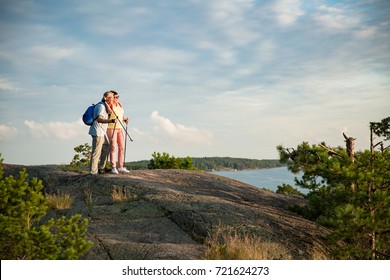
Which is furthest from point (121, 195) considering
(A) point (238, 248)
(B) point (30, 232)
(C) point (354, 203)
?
(C) point (354, 203)

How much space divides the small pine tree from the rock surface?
1.25m

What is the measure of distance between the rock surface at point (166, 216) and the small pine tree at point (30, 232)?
125 cm

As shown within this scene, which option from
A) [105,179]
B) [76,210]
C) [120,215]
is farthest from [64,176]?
[120,215]

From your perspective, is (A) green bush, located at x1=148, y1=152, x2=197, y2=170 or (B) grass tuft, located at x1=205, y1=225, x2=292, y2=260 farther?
(A) green bush, located at x1=148, y1=152, x2=197, y2=170

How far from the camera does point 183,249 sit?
7.66 m

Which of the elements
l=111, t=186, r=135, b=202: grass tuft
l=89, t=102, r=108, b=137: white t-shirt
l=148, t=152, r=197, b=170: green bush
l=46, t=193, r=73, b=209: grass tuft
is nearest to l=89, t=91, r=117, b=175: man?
l=89, t=102, r=108, b=137: white t-shirt

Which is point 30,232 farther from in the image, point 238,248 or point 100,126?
point 100,126

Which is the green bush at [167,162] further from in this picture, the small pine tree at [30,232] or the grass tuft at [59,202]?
the small pine tree at [30,232]

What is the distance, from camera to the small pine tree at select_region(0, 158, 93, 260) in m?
6.01

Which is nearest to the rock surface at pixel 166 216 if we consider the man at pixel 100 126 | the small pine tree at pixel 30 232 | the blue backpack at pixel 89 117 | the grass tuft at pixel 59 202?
the grass tuft at pixel 59 202

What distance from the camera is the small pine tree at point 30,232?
6.01m

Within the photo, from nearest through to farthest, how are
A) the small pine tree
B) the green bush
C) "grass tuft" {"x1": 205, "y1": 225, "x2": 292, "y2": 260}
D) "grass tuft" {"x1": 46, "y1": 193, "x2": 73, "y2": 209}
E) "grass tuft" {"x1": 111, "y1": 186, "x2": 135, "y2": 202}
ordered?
the small pine tree < "grass tuft" {"x1": 205, "y1": 225, "x2": 292, "y2": 260} < "grass tuft" {"x1": 46, "y1": 193, "x2": 73, "y2": 209} < "grass tuft" {"x1": 111, "y1": 186, "x2": 135, "y2": 202} < the green bush

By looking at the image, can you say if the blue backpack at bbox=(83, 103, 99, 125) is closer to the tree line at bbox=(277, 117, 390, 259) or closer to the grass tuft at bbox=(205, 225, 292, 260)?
the grass tuft at bbox=(205, 225, 292, 260)

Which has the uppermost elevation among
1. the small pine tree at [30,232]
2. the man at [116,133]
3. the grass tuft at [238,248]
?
the man at [116,133]
